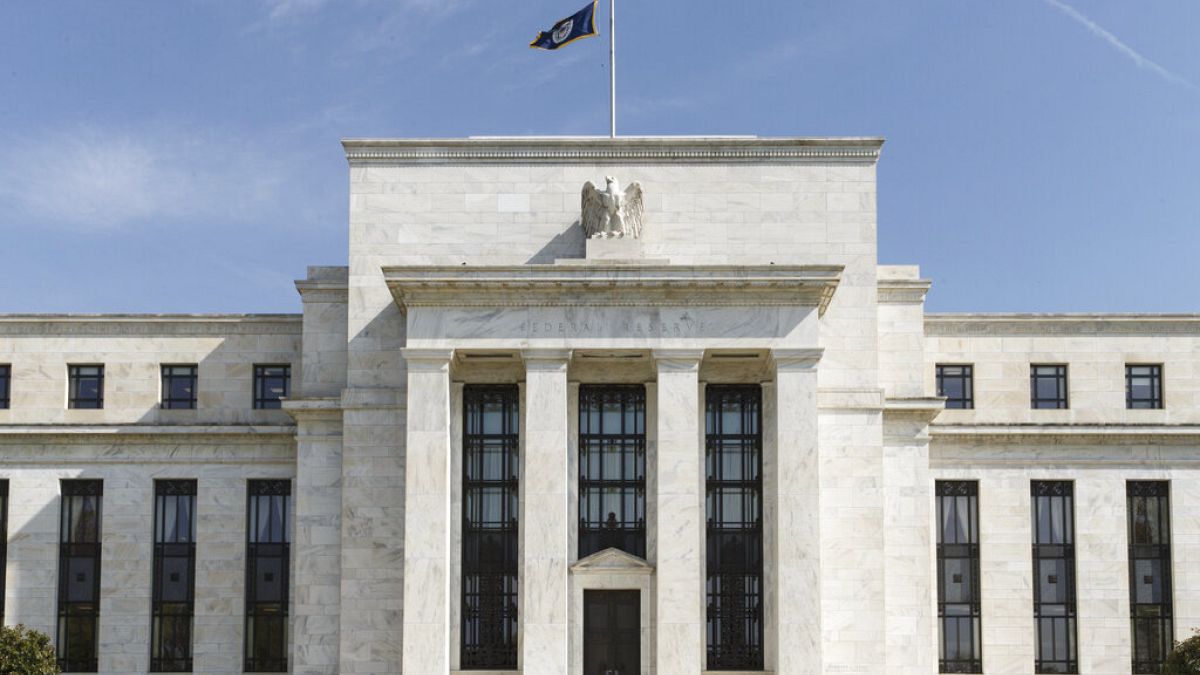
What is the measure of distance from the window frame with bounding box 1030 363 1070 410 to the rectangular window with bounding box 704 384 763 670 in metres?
10.8

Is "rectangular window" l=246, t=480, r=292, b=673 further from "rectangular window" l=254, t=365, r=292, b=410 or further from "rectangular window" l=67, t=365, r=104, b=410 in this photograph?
"rectangular window" l=67, t=365, r=104, b=410

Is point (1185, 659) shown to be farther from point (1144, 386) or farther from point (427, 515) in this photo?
point (427, 515)

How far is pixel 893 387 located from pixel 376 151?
1810 cm

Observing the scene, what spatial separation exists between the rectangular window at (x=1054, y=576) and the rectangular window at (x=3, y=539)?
33918mm

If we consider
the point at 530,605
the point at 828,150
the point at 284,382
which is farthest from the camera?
the point at 284,382

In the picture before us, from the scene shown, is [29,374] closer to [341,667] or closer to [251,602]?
[251,602]

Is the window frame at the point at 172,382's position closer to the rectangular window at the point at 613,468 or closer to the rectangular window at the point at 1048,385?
the rectangular window at the point at 613,468

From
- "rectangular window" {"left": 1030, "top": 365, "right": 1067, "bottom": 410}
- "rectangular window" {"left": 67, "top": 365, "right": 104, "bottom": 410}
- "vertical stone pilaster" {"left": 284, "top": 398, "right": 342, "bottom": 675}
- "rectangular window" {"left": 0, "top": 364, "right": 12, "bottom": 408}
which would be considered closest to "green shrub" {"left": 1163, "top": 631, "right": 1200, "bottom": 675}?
"rectangular window" {"left": 1030, "top": 365, "right": 1067, "bottom": 410}

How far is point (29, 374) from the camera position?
5234cm

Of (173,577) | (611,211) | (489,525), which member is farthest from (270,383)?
(611,211)

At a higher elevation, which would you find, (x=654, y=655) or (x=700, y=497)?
(x=700, y=497)

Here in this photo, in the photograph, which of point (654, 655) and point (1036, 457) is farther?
point (1036, 457)

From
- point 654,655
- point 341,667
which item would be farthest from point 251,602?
point 654,655

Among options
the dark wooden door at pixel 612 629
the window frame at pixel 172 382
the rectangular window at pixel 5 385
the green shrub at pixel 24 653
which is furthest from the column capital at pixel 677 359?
the rectangular window at pixel 5 385
